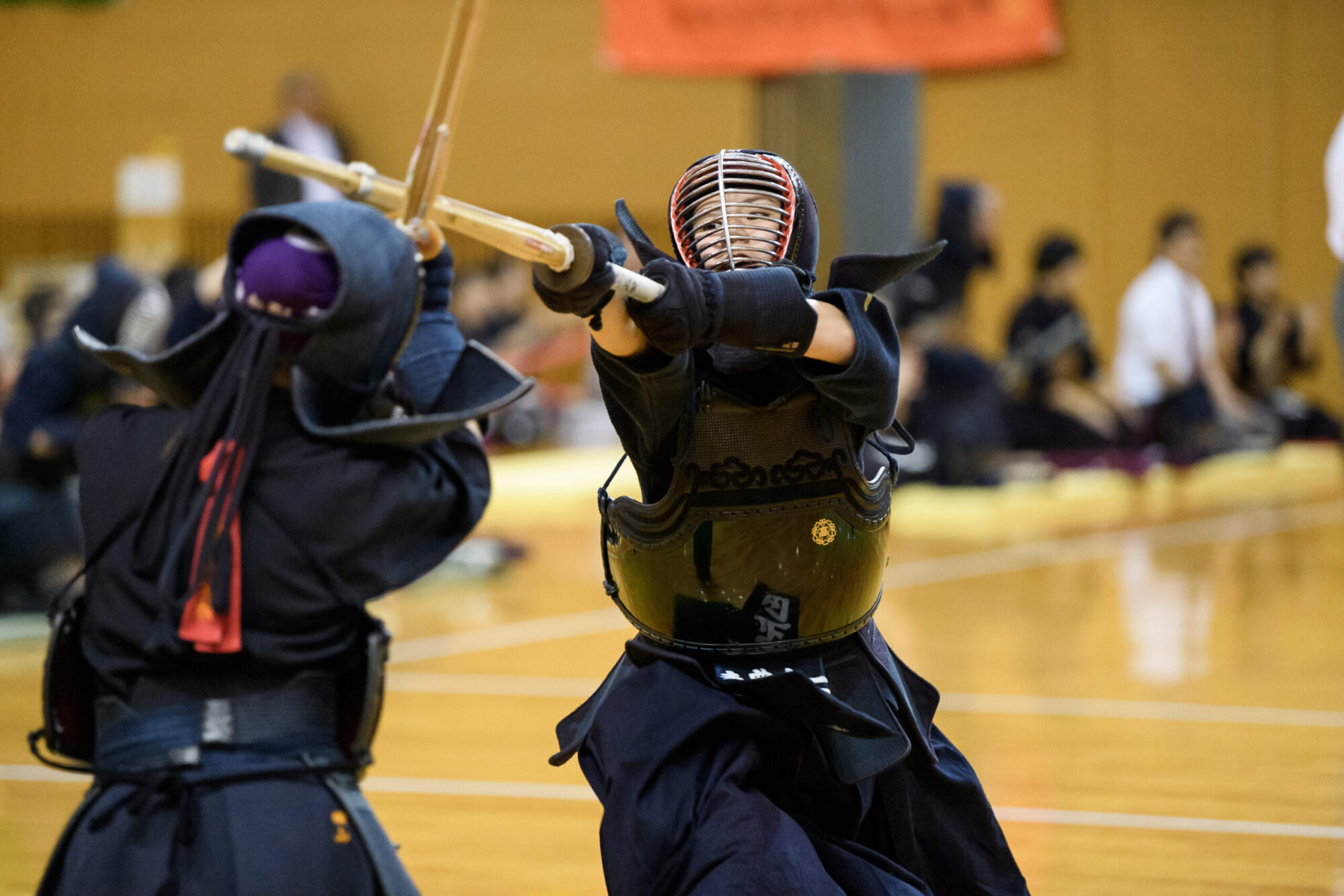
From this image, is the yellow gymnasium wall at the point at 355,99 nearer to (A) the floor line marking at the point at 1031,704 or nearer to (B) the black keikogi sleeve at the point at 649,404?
(A) the floor line marking at the point at 1031,704

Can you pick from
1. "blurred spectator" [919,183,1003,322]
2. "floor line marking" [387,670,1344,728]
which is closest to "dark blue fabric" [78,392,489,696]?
"floor line marking" [387,670,1344,728]

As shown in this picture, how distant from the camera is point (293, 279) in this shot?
2311 millimetres

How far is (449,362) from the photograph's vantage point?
2.65 metres

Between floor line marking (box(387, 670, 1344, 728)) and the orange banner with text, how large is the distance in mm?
6148

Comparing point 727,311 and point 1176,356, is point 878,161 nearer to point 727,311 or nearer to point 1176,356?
point 1176,356

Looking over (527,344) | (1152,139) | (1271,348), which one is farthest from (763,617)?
(1152,139)

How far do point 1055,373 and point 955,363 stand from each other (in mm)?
1490

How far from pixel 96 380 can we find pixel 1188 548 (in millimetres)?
5308

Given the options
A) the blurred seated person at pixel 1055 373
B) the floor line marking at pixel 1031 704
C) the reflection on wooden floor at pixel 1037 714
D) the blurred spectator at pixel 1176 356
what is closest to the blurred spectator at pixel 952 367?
the blurred seated person at pixel 1055 373

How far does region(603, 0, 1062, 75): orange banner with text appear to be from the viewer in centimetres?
1016

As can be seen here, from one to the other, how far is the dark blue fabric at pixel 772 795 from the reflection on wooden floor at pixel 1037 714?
99 centimetres

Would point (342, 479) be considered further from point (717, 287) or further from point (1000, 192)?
point (1000, 192)

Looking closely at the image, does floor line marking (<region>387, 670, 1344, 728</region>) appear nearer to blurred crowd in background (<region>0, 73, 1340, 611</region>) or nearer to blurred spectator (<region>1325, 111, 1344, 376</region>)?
blurred crowd in background (<region>0, 73, 1340, 611</region>)

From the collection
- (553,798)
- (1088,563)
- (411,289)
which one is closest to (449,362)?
(411,289)
